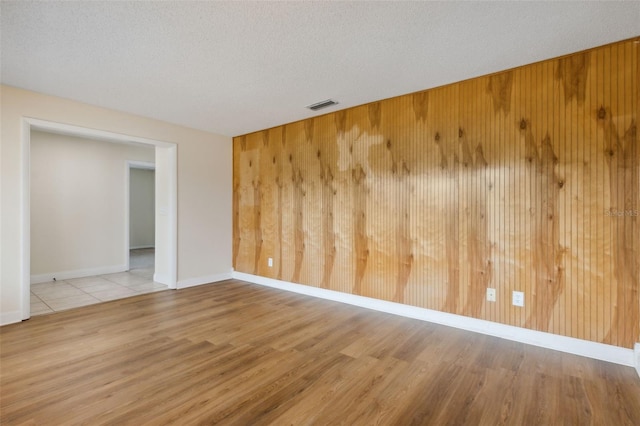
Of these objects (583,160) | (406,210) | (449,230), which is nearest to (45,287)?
(406,210)

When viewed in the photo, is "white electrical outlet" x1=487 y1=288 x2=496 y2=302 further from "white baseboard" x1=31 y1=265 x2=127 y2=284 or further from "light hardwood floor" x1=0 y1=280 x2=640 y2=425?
"white baseboard" x1=31 y1=265 x2=127 y2=284

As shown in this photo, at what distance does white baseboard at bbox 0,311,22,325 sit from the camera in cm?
302

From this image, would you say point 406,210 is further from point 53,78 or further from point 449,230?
point 53,78

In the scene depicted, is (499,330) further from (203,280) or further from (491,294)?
(203,280)

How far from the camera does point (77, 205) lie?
5.17 m

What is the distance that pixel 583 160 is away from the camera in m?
2.43

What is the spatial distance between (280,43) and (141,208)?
26.4 ft

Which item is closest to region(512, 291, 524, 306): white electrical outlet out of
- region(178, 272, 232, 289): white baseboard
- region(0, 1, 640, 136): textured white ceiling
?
region(0, 1, 640, 136): textured white ceiling

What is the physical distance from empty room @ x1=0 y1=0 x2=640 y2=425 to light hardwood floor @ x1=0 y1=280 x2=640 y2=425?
0.02m

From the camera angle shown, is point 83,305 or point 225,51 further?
point 83,305

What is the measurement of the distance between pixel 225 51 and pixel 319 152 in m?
1.92

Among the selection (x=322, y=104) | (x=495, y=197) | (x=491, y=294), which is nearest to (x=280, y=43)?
(x=322, y=104)

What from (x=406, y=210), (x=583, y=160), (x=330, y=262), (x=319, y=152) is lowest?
(x=330, y=262)

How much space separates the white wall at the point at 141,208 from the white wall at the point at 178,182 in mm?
4428
